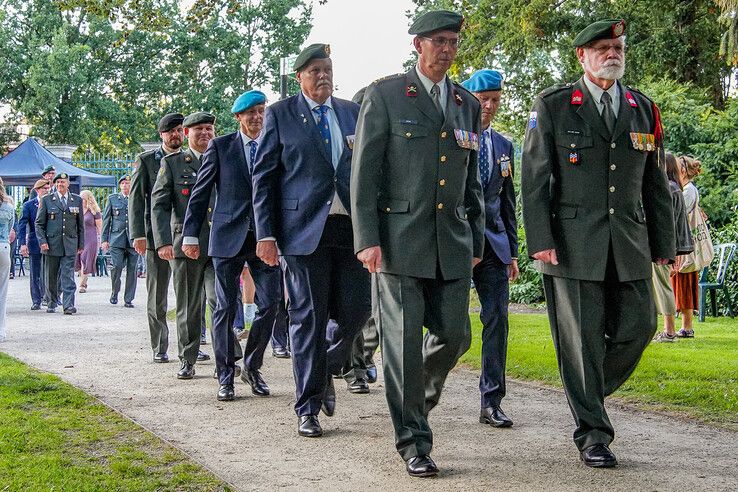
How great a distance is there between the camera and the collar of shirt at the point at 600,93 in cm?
583

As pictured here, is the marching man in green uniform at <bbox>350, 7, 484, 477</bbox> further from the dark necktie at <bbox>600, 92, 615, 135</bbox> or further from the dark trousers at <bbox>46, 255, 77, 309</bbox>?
the dark trousers at <bbox>46, 255, 77, 309</bbox>

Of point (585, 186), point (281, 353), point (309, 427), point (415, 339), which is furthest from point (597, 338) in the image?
point (281, 353)

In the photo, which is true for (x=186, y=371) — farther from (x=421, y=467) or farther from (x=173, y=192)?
(x=421, y=467)

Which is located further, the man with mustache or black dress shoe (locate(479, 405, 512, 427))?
black dress shoe (locate(479, 405, 512, 427))

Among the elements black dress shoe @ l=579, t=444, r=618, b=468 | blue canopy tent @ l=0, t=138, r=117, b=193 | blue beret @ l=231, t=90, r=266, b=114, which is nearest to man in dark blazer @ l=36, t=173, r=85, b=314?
blue beret @ l=231, t=90, r=266, b=114

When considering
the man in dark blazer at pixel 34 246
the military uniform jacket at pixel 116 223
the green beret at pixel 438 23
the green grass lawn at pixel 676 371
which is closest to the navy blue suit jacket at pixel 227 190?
the green grass lawn at pixel 676 371

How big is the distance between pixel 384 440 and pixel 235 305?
91.4 inches

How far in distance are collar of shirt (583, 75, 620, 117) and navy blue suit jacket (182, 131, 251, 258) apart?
123 inches

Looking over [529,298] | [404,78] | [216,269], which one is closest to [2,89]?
[529,298]

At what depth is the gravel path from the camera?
208 inches

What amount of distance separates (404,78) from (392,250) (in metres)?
0.91

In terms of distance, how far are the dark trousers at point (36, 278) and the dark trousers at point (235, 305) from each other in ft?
33.4

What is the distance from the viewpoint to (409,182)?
568 cm

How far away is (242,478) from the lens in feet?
17.7
